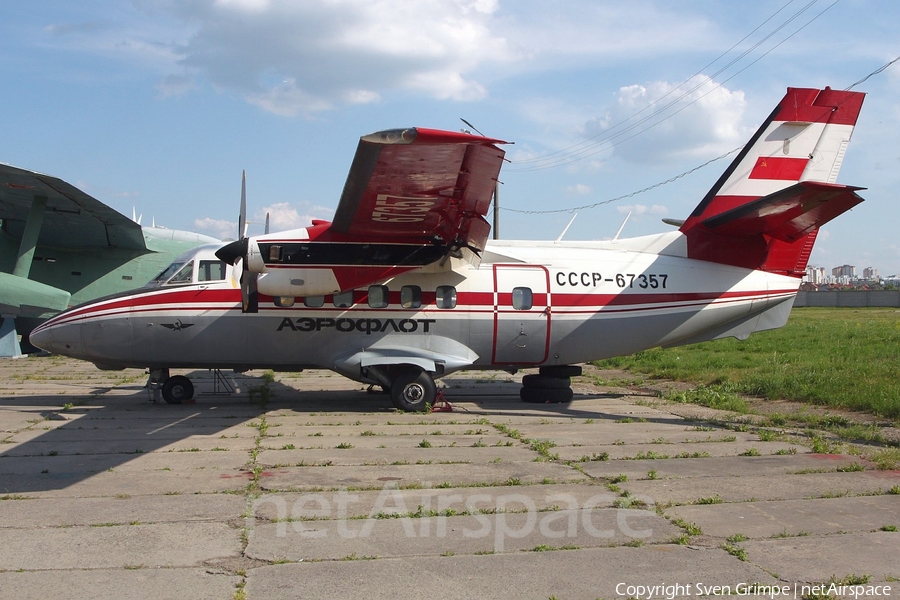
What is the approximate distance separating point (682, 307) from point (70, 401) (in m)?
11.9

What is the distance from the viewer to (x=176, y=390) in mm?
13781

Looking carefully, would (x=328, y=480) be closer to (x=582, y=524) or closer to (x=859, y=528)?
(x=582, y=524)

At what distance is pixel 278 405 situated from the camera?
45.8ft

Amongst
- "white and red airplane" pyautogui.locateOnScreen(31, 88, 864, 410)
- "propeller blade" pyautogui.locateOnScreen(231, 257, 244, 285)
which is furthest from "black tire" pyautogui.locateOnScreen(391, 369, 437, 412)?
"propeller blade" pyautogui.locateOnScreen(231, 257, 244, 285)

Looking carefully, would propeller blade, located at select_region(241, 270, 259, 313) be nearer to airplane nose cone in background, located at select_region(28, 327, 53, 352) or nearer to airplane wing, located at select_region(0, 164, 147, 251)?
airplane nose cone in background, located at select_region(28, 327, 53, 352)

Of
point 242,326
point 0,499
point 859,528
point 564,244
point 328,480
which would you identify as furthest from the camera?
point 564,244

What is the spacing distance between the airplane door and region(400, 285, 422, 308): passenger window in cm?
144


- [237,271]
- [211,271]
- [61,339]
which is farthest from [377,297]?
[61,339]

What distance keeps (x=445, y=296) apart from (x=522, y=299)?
147 cm

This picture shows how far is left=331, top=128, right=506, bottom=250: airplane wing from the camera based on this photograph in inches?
349

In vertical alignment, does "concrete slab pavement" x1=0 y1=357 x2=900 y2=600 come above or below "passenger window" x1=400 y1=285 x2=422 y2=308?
below

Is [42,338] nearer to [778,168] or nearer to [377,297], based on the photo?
[377,297]

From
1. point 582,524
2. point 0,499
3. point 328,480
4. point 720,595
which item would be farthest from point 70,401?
point 720,595

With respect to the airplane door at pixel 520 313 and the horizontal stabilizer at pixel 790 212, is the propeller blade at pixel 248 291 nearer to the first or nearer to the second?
the airplane door at pixel 520 313
